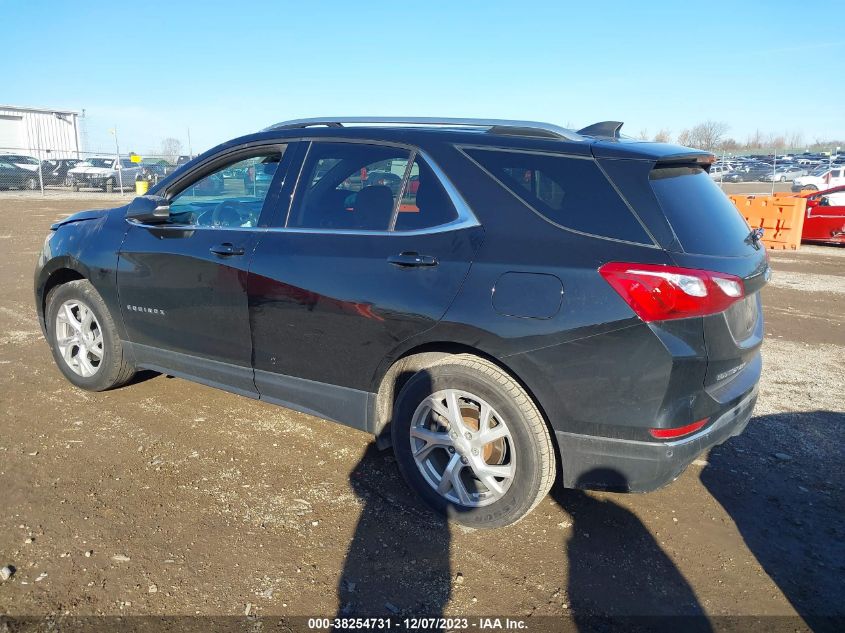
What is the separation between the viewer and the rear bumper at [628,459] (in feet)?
9.06

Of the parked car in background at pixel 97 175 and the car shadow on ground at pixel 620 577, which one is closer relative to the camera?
the car shadow on ground at pixel 620 577

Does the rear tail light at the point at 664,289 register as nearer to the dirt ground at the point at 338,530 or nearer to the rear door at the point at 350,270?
the rear door at the point at 350,270

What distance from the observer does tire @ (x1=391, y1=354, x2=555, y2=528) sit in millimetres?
2939

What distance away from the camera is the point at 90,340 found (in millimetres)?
4625

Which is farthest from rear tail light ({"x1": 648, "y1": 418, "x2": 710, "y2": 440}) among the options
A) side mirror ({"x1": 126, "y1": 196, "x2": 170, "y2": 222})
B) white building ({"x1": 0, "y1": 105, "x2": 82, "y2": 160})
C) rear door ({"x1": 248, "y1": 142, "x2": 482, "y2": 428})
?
white building ({"x1": 0, "y1": 105, "x2": 82, "y2": 160})

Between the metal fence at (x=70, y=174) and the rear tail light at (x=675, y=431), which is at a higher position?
the metal fence at (x=70, y=174)

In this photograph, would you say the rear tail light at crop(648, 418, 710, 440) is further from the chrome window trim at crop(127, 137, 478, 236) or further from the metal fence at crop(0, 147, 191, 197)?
the metal fence at crop(0, 147, 191, 197)

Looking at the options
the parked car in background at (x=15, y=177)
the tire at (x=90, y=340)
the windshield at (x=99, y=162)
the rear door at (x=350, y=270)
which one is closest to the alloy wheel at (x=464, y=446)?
the rear door at (x=350, y=270)

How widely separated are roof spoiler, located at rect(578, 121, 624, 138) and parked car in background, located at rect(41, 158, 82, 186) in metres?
32.7

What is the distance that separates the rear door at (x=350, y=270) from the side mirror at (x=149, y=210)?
32.3 inches

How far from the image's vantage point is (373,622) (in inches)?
100

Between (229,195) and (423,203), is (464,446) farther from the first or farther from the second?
(229,195)

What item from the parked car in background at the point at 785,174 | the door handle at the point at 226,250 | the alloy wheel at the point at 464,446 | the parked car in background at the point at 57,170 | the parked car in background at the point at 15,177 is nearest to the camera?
the alloy wheel at the point at 464,446

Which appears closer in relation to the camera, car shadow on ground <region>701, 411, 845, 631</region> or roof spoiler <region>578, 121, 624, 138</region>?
car shadow on ground <region>701, 411, 845, 631</region>
